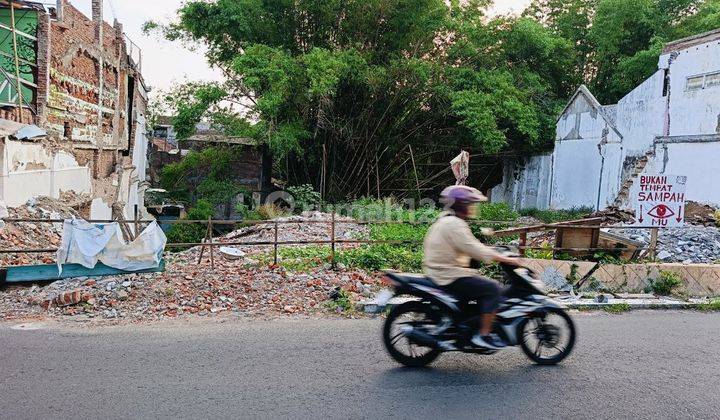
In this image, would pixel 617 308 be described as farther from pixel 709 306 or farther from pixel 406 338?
pixel 406 338

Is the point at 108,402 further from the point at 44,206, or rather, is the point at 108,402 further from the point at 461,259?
the point at 44,206

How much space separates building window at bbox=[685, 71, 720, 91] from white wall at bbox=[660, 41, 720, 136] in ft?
0.29

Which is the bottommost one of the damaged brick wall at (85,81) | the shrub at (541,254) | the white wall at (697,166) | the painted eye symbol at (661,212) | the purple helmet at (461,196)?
the shrub at (541,254)

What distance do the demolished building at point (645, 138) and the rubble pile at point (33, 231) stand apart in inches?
629

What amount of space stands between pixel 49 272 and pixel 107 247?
87 centimetres

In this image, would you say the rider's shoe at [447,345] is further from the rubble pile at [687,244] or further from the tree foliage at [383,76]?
the tree foliage at [383,76]

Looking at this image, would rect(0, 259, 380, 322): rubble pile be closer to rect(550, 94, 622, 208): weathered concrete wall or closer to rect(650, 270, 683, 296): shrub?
rect(650, 270, 683, 296): shrub

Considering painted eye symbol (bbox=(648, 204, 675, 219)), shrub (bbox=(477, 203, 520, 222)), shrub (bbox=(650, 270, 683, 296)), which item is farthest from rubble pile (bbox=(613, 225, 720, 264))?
shrub (bbox=(477, 203, 520, 222))

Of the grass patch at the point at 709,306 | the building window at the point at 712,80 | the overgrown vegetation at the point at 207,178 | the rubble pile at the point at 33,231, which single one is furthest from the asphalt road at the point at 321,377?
the overgrown vegetation at the point at 207,178

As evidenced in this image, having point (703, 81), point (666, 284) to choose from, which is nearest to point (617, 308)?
point (666, 284)

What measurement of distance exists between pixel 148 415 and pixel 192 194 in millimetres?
24627

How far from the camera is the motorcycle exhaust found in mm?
4941

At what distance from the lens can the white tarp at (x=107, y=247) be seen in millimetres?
7895

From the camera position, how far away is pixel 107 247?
8070 millimetres
